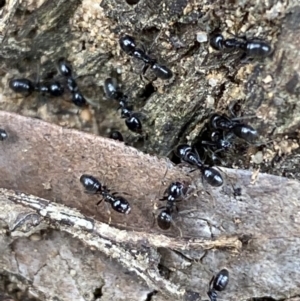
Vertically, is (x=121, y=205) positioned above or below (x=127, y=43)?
below

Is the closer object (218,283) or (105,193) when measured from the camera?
(218,283)

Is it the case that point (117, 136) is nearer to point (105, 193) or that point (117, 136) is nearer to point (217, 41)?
point (105, 193)

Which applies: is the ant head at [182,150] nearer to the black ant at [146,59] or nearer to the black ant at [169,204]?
the black ant at [169,204]

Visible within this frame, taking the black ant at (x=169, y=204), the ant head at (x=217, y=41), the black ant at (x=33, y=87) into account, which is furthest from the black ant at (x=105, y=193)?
the ant head at (x=217, y=41)

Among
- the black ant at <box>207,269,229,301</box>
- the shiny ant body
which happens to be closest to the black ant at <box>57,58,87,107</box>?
the shiny ant body

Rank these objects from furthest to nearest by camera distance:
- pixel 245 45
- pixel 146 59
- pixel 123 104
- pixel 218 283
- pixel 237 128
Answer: pixel 123 104, pixel 146 59, pixel 237 128, pixel 218 283, pixel 245 45

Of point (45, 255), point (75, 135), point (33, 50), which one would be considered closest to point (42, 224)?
point (45, 255)

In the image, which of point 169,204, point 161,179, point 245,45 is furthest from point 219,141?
point 245,45

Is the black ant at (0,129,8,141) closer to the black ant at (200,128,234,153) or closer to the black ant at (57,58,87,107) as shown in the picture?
the black ant at (57,58,87,107)
